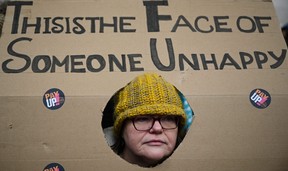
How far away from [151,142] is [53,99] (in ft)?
0.87

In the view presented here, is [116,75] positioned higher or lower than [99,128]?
higher

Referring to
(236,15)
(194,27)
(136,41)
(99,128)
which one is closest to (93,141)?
(99,128)

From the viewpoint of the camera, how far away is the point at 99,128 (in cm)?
65

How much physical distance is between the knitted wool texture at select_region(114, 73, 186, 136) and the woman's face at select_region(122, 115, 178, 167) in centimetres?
3

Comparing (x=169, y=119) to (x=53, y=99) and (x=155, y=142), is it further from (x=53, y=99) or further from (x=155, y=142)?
(x=53, y=99)

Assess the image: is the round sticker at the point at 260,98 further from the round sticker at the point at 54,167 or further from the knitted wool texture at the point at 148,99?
the round sticker at the point at 54,167

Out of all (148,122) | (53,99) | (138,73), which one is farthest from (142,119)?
(53,99)

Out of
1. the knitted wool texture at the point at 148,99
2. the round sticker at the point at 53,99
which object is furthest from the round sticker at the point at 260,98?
the round sticker at the point at 53,99

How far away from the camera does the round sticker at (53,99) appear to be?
675 millimetres

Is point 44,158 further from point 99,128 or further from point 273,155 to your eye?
point 273,155

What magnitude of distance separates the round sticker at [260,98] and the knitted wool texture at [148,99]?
0.59ft

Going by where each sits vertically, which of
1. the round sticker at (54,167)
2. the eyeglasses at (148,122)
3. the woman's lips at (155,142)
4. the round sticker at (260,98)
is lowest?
the round sticker at (54,167)

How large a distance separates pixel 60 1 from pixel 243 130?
626mm

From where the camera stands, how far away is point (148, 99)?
70 centimetres
